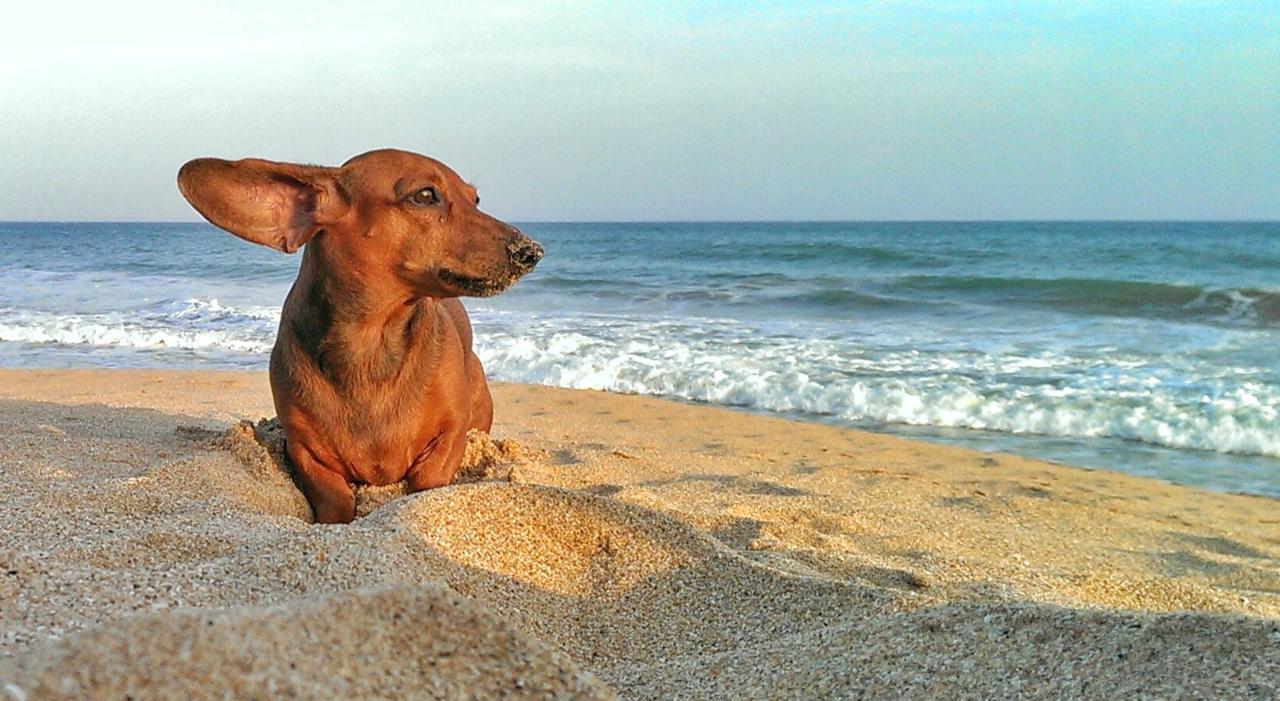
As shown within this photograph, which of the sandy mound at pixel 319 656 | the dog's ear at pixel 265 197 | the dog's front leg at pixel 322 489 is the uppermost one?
the dog's ear at pixel 265 197

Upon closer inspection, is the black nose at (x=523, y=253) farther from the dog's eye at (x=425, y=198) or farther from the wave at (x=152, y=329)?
the wave at (x=152, y=329)

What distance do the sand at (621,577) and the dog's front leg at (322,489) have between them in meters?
0.07

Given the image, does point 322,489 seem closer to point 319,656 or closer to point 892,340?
point 319,656

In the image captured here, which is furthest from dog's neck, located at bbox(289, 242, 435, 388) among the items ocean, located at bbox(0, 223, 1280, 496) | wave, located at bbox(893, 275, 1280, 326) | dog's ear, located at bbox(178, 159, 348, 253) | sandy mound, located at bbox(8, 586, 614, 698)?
wave, located at bbox(893, 275, 1280, 326)

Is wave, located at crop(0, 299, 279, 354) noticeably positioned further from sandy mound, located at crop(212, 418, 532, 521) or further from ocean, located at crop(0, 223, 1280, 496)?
sandy mound, located at crop(212, 418, 532, 521)

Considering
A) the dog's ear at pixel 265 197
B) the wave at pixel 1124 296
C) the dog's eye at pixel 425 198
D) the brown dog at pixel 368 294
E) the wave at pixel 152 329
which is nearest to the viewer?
the dog's ear at pixel 265 197

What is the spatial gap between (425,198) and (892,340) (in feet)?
26.7

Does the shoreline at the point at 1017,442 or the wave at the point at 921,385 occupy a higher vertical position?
the wave at the point at 921,385

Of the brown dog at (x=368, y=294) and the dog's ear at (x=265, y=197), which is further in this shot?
the brown dog at (x=368, y=294)

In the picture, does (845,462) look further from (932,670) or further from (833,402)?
(932,670)

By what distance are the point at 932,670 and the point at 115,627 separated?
4.61ft

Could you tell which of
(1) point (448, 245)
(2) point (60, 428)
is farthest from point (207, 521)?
(2) point (60, 428)

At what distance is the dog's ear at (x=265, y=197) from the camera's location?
128 inches

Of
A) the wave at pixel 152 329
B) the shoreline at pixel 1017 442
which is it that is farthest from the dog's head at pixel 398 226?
the wave at pixel 152 329
